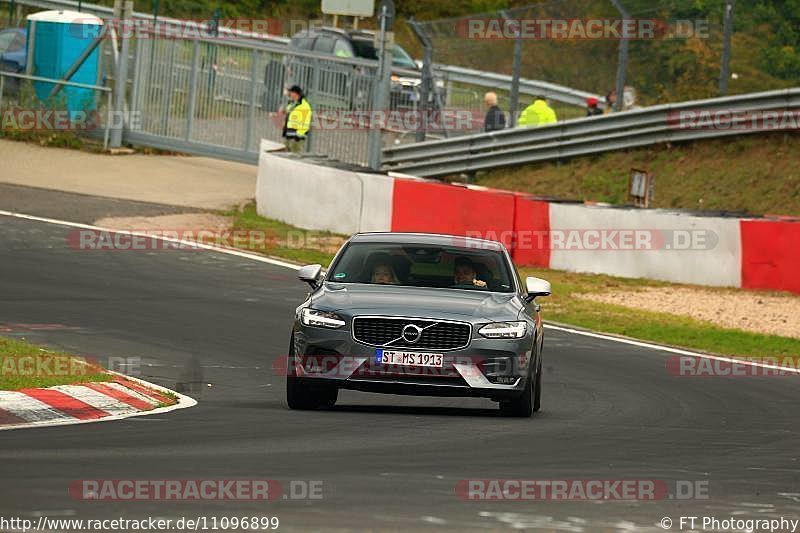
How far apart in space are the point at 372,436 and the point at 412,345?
122 cm

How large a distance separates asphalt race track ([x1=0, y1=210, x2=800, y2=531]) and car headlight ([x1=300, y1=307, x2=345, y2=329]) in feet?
2.15

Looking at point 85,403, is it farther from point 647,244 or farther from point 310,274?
point 647,244

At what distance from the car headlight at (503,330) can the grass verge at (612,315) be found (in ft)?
23.9

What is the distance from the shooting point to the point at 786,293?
72.7 feet

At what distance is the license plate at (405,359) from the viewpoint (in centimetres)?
1175

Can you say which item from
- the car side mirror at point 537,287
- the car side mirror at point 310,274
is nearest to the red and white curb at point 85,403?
the car side mirror at point 310,274

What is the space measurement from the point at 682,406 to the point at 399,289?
304 cm

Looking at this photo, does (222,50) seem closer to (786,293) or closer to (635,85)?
(635,85)

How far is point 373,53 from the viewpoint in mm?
41438

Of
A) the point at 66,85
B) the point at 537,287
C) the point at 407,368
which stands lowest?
the point at 407,368

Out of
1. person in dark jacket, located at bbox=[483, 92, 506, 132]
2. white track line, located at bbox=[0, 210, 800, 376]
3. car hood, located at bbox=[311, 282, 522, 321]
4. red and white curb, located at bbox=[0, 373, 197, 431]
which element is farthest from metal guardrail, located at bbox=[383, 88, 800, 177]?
red and white curb, located at bbox=[0, 373, 197, 431]

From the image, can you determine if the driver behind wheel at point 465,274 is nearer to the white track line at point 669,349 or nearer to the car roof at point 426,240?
the car roof at point 426,240

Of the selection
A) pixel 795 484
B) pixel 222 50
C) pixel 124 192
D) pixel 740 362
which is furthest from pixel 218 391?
pixel 222 50

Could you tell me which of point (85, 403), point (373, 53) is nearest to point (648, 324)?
point (85, 403)
